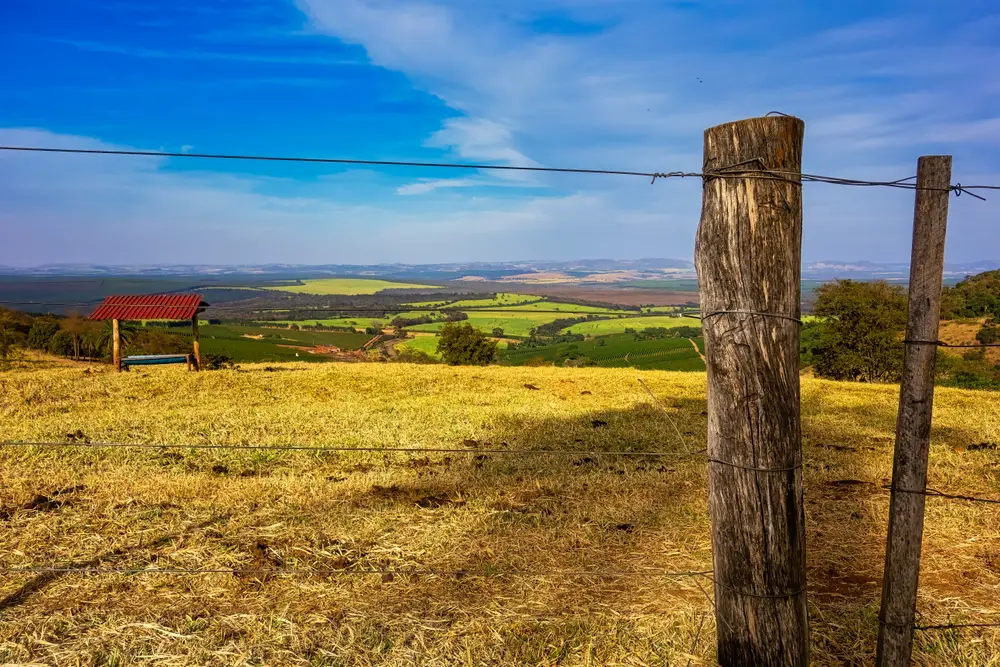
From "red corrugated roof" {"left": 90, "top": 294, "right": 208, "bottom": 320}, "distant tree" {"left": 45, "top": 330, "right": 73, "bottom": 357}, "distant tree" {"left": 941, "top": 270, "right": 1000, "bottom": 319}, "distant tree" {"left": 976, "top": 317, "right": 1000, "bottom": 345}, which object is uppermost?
"distant tree" {"left": 941, "top": 270, "right": 1000, "bottom": 319}

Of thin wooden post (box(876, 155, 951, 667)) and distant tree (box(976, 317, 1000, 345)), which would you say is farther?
distant tree (box(976, 317, 1000, 345))

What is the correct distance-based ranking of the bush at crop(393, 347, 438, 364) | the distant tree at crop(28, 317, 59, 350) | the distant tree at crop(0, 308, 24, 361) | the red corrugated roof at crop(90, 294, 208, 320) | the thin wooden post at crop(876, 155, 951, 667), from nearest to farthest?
the thin wooden post at crop(876, 155, 951, 667), the red corrugated roof at crop(90, 294, 208, 320), the distant tree at crop(0, 308, 24, 361), the distant tree at crop(28, 317, 59, 350), the bush at crop(393, 347, 438, 364)

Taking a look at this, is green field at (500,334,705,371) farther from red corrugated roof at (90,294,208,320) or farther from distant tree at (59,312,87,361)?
distant tree at (59,312,87,361)

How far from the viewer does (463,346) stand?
27094 millimetres

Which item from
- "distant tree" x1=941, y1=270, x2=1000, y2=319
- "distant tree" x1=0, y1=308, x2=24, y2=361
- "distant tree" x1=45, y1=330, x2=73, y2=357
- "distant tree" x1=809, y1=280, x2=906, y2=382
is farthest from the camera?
"distant tree" x1=941, y1=270, x2=1000, y2=319

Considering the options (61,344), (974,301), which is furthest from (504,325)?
(974,301)

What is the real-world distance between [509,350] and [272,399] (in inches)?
689

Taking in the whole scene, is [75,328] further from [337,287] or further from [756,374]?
[337,287]

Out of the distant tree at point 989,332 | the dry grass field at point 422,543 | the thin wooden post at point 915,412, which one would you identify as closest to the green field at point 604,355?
the distant tree at point 989,332

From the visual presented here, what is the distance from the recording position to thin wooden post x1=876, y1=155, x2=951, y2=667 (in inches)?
121

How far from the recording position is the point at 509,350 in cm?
2977

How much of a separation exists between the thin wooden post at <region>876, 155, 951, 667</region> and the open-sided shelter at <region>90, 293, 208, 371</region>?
15316 millimetres

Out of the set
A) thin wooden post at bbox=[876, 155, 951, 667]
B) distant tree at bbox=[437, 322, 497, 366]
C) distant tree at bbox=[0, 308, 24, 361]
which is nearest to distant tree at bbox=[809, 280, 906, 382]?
distant tree at bbox=[437, 322, 497, 366]

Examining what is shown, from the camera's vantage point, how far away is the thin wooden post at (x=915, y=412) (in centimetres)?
309
